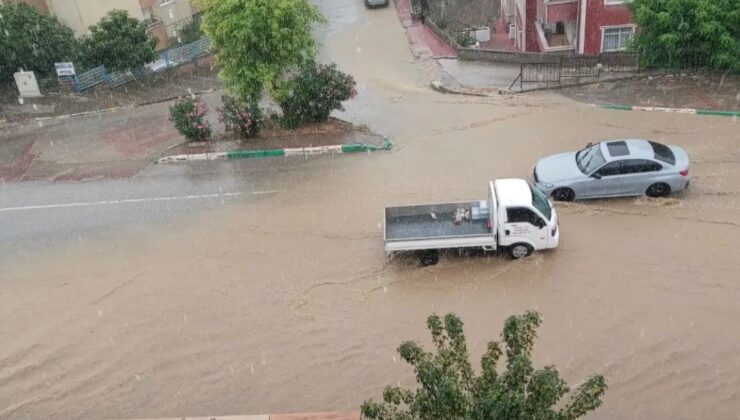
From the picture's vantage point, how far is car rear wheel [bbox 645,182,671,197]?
14.7 meters

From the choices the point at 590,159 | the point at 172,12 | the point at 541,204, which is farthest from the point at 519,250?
the point at 172,12

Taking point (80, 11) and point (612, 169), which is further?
point (80, 11)

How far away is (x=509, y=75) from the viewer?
→ 86.5ft

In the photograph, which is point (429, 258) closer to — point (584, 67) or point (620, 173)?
point (620, 173)

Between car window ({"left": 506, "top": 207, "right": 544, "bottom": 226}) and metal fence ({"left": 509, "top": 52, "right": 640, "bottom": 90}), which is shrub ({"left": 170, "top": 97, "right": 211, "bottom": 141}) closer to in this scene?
car window ({"left": 506, "top": 207, "right": 544, "bottom": 226})

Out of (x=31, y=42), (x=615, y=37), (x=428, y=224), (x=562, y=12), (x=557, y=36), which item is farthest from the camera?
(x=557, y=36)

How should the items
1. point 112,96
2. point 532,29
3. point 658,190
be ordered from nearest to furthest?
1. point 658,190
2. point 112,96
3. point 532,29

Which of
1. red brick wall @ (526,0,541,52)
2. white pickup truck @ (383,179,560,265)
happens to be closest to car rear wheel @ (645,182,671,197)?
white pickup truck @ (383,179,560,265)

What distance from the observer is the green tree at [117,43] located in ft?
88.1

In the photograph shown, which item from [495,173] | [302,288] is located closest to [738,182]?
[495,173]

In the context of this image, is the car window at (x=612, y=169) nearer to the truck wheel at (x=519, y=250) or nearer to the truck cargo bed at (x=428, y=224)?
the truck wheel at (x=519, y=250)

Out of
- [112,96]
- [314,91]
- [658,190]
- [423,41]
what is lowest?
[658,190]

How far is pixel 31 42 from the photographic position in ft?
84.9

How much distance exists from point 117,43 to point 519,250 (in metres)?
20.8
